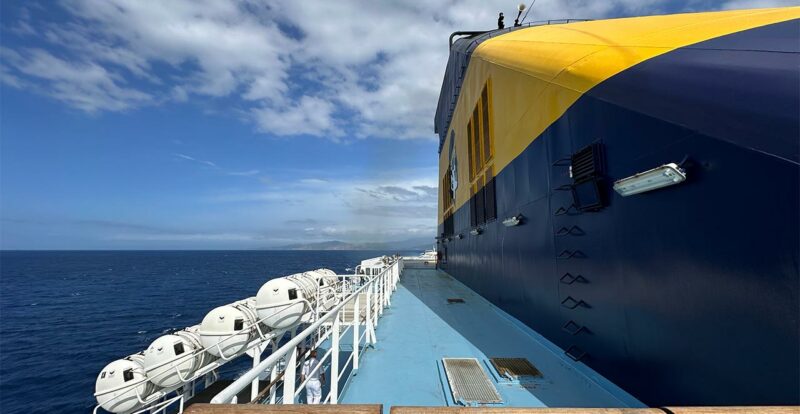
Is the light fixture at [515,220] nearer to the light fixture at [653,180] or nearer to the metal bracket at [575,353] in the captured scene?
the metal bracket at [575,353]

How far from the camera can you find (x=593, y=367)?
3.95 m

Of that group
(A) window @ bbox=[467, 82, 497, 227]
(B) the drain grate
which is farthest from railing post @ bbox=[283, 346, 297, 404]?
(A) window @ bbox=[467, 82, 497, 227]

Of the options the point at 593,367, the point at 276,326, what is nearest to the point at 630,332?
the point at 593,367

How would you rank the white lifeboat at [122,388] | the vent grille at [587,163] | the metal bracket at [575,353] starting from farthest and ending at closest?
the white lifeboat at [122,388]
the metal bracket at [575,353]
the vent grille at [587,163]

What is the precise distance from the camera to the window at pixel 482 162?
773 cm

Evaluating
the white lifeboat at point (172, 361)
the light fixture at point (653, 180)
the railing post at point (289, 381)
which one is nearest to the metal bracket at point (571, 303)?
the light fixture at point (653, 180)

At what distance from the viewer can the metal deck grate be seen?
3.66 metres

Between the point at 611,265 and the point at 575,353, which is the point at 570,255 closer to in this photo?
the point at 611,265

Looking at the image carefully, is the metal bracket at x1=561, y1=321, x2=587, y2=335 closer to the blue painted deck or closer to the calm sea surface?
the blue painted deck

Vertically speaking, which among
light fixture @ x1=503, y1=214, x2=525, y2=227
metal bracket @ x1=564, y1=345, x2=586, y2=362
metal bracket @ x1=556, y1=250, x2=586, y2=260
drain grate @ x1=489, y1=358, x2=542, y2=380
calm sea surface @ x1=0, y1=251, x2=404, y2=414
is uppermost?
light fixture @ x1=503, y1=214, x2=525, y2=227

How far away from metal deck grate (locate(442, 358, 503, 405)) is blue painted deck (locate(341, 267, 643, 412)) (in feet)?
0.30

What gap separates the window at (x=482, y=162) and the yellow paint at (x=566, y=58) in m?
0.41

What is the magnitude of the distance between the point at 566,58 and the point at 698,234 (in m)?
2.57

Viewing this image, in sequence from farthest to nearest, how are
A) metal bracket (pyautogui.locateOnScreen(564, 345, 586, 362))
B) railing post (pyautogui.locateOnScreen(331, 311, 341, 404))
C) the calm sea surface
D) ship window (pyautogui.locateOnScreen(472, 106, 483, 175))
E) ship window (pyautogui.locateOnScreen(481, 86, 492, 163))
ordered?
the calm sea surface, ship window (pyautogui.locateOnScreen(472, 106, 483, 175)), ship window (pyautogui.locateOnScreen(481, 86, 492, 163)), metal bracket (pyautogui.locateOnScreen(564, 345, 586, 362)), railing post (pyautogui.locateOnScreen(331, 311, 341, 404))
